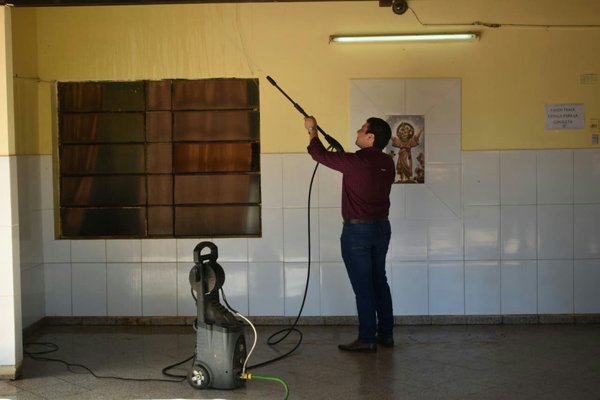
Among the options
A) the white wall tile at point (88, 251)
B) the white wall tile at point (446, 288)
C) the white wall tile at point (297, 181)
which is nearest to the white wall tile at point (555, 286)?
the white wall tile at point (446, 288)

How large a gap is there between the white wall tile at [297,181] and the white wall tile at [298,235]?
0.22 ft

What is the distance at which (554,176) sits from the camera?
21.8 ft

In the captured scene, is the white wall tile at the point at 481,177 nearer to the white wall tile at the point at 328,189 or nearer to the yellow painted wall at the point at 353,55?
the yellow painted wall at the point at 353,55

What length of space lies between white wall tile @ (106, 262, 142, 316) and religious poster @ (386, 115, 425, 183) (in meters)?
2.32

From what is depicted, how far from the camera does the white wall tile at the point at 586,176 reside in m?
6.64

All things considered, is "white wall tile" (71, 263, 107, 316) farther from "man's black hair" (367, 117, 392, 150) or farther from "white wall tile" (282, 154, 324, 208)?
"man's black hair" (367, 117, 392, 150)

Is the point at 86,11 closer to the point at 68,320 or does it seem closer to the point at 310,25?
the point at 310,25

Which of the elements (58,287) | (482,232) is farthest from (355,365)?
(58,287)

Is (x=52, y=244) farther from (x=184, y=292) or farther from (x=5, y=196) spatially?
(x=5, y=196)

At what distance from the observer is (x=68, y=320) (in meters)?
6.85

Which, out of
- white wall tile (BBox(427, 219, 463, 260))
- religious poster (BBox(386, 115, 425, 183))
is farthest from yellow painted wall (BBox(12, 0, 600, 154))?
white wall tile (BBox(427, 219, 463, 260))

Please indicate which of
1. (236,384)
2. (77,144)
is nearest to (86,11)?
(77,144)

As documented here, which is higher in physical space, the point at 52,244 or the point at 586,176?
the point at 586,176

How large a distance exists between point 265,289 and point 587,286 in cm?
267
